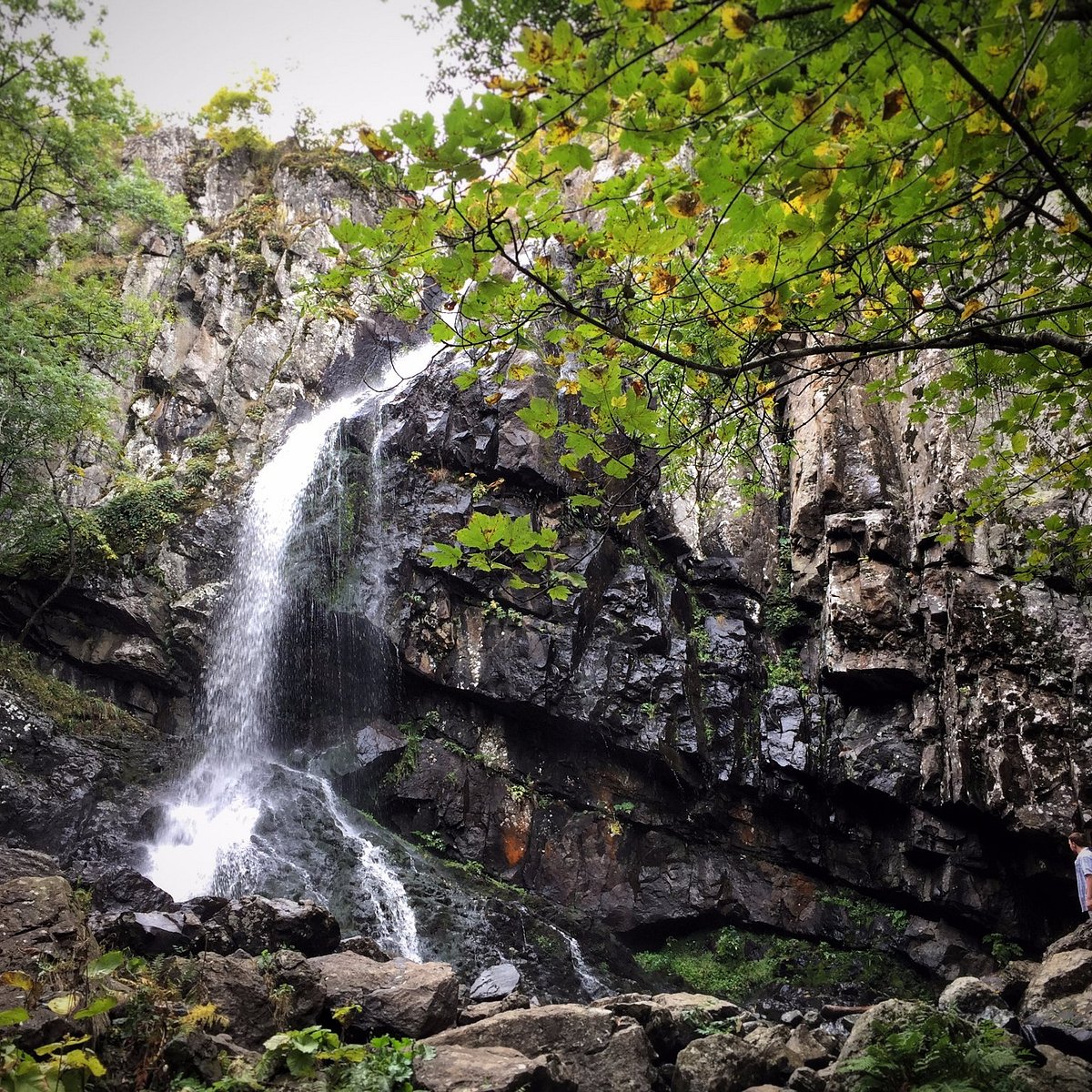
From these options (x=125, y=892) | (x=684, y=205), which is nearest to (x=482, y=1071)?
(x=684, y=205)

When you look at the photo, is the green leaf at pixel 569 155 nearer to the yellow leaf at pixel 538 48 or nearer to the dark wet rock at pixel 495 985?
the yellow leaf at pixel 538 48

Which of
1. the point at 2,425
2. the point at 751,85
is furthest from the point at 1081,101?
the point at 2,425

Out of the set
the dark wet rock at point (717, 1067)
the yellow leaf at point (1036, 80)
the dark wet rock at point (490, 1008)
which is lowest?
the dark wet rock at point (490, 1008)

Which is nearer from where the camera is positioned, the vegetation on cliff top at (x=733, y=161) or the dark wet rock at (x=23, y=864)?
the vegetation on cliff top at (x=733, y=161)

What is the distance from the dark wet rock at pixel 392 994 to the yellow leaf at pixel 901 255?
505 centimetres

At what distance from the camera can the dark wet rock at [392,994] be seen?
14.0 ft

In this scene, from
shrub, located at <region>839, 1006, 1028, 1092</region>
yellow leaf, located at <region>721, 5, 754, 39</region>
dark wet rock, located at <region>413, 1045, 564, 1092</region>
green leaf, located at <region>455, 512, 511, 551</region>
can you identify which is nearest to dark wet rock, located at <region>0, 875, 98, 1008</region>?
dark wet rock, located at <region>413, 1045, 564, 1092</region>

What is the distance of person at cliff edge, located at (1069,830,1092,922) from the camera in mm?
6590

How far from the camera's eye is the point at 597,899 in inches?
413

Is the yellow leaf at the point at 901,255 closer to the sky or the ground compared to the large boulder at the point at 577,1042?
closer to the sky

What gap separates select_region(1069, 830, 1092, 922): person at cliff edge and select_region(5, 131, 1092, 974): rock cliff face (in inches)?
36.3

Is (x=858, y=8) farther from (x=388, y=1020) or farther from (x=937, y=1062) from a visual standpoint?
(x=388, y=1020)

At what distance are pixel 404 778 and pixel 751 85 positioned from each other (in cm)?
1108

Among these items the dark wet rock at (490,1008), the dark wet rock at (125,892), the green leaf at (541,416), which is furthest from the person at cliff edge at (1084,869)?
the dark wet rock at (125,892)
